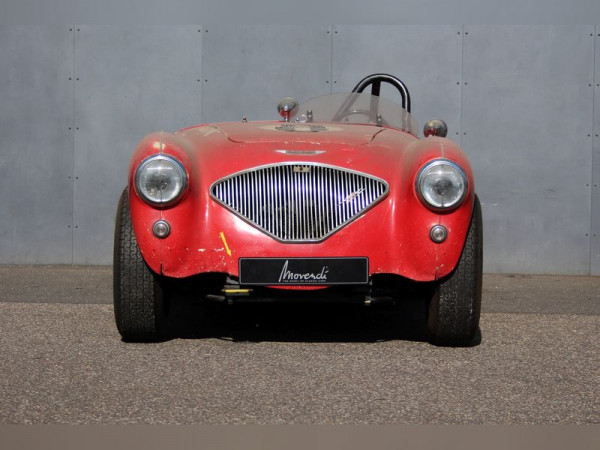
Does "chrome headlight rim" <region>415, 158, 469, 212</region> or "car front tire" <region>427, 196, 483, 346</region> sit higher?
"chrome headlight rim" <region>415, 158, 469, 212</region>

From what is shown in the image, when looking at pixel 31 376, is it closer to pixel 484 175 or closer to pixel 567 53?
pixel 484 175

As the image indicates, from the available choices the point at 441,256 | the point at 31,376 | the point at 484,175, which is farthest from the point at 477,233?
the point at 484,175

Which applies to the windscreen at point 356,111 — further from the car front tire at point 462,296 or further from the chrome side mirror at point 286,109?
the car front tire at point 462,296

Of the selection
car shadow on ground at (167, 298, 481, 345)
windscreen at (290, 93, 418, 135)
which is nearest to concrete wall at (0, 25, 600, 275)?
windscreen at (290, 93, 418, 135)

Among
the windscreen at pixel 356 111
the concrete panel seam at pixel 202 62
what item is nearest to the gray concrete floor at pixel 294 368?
the windscreen at pixel 356 111

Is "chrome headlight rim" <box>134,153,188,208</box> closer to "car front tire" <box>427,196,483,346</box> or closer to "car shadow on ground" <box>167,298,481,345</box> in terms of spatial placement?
"car shadow on ground" <box>167,298,481,345</box>

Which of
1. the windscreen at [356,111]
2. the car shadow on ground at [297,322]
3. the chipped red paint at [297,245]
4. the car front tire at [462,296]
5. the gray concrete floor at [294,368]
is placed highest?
the windscreen at [356,111]

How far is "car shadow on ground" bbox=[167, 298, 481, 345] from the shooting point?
18.5 ft

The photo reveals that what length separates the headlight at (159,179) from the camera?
5.12 metres

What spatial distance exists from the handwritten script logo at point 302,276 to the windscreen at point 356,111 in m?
1.88

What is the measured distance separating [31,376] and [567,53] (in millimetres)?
5933

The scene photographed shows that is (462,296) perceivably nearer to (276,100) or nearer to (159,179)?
(159,179)

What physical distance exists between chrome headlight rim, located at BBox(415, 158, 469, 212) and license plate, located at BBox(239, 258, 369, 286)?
1.40 ft

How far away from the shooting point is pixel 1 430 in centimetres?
359
